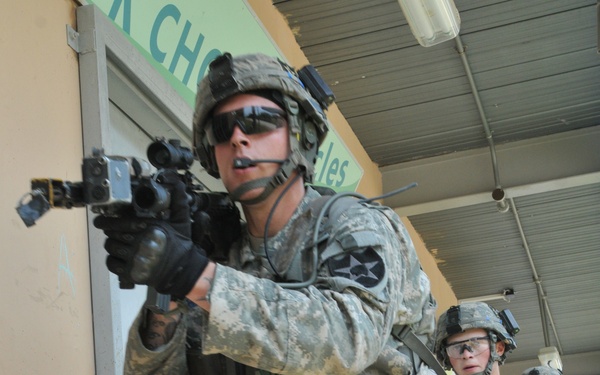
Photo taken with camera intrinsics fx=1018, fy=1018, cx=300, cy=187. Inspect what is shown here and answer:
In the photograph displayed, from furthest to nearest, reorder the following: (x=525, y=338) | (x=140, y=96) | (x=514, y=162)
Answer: (x=525, y=338), (x=514, y=162), (x=140, y=96)

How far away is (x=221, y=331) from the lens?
5.86 feet

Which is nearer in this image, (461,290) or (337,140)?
(337,140)

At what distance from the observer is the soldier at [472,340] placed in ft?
16.5

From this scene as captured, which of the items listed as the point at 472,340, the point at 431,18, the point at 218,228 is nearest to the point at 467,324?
the point at 472,340

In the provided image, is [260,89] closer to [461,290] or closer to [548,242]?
[548,242]

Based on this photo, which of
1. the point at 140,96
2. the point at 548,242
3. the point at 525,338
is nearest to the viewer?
the point at 140,96

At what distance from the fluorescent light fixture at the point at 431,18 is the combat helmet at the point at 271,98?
2.25 m

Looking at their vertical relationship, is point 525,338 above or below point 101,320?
above

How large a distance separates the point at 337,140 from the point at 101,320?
11.0 feet

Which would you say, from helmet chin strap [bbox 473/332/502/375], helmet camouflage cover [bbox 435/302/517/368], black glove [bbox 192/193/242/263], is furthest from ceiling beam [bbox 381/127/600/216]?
black glove [bbox 192/193/242/263]

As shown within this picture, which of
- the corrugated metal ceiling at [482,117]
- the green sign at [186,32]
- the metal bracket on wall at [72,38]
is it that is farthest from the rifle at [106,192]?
the corrugated metal ceiling at [482,117]

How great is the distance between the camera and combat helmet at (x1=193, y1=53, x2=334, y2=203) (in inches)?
85.7

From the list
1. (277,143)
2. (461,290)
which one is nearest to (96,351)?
(277,143)

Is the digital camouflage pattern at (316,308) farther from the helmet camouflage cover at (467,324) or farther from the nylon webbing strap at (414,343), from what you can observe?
the helmet camouflage cover at (467,324)
